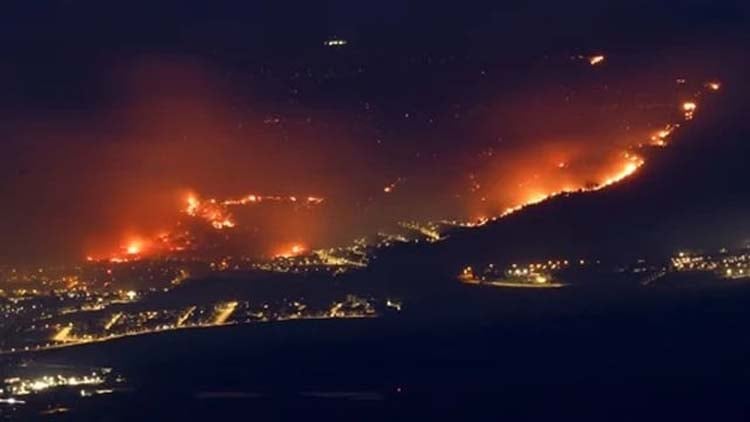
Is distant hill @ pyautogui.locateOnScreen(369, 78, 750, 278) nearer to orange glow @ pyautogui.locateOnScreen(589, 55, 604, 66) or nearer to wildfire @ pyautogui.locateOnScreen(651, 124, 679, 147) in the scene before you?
wildfire @ pyautogui.locateOnScreen(651, 124, 679, 147)

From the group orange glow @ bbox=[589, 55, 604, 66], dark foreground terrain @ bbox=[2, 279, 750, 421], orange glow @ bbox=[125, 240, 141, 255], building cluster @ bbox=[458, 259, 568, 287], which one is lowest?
dark foreground terrain @ bbox=[2, 279, 750, 421]

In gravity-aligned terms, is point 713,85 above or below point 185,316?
above

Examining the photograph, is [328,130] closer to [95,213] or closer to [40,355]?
[95,213]

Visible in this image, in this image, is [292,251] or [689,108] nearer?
[292,251]

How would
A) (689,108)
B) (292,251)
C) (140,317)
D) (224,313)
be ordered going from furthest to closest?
(689,108)
(292,251)
(140,317)
(224,313)

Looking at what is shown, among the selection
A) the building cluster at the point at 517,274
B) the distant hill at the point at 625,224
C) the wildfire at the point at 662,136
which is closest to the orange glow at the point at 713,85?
the wildfire at the point at 662,136

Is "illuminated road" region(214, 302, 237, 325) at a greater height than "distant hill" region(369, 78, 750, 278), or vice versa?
"distant hill" region(369, 78, 750, 278)

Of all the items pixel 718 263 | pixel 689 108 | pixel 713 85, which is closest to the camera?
pixel 718 263

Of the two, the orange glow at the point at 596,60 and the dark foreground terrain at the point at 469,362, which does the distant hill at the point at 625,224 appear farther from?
the orange glow at the point at 596,60

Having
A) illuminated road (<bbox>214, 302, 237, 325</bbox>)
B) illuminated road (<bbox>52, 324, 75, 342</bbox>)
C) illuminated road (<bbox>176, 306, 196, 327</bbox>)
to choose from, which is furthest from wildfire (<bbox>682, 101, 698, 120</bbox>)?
illuminated road (<bbox>52, 324, 75, 342</bbox>)

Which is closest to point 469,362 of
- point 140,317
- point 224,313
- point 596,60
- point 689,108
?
point 224,313

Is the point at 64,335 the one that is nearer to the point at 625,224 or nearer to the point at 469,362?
the point at 469,362
